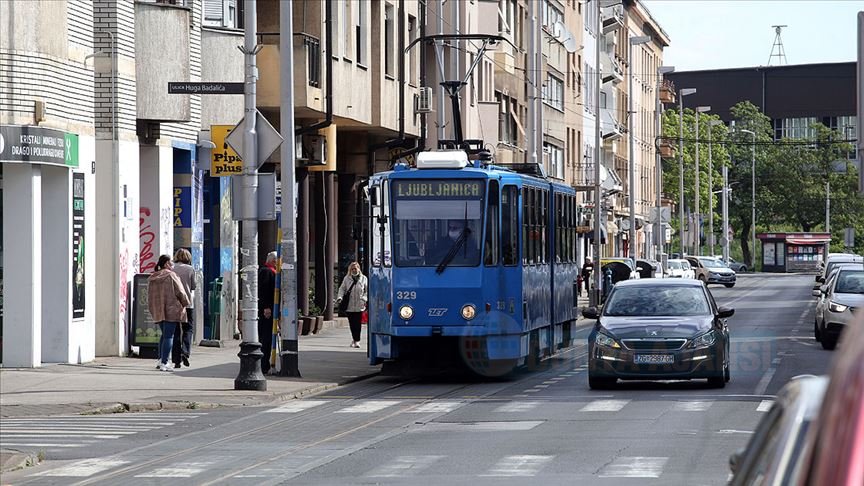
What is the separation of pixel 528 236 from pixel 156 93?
291 inches

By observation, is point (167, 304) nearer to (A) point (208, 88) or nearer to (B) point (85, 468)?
(A) point (208, 88)

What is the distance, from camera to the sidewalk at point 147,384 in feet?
65.8

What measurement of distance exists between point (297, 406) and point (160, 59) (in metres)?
10.8

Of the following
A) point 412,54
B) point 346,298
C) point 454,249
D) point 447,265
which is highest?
point 412,54

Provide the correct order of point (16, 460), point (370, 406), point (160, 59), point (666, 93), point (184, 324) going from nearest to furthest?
1. point (16, 460)
2. point (370, 406)
3. point (184, 324)
4. point (160, 59)
5. point (666, 93)

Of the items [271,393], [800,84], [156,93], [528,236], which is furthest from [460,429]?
[800,84]

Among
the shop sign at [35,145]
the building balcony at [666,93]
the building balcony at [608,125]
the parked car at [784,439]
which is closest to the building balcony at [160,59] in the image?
the shop sign at [35,145]

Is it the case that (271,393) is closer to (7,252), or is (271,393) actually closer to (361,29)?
(7,252)

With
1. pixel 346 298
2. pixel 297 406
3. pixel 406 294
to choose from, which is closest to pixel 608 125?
pixel 346 298

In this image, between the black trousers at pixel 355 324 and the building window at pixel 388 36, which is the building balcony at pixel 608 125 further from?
the black trousers at pixel 355 324

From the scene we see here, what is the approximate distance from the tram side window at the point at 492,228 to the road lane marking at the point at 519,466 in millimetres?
10487

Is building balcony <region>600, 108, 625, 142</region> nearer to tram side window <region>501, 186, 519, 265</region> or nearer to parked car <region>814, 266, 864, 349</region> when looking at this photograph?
parked car <region>814, 266, 864, 349</region>

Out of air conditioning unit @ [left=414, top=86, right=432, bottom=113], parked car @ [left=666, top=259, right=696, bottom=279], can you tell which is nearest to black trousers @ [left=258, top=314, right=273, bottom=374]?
air conditioning unit @ [left=414, top=86, right=432, bottom=113]

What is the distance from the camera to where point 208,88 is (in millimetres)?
22531
